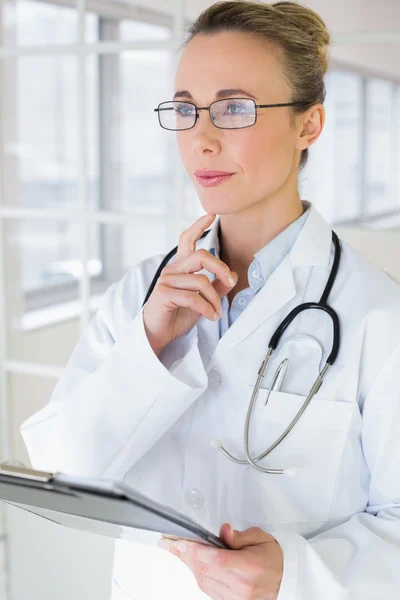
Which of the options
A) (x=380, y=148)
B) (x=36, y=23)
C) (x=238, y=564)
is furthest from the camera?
(x=36, y=23)

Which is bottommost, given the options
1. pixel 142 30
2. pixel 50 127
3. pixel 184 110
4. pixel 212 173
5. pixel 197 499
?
pixel 197 499

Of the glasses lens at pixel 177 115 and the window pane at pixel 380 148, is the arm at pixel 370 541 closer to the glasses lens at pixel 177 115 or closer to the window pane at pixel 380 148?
the glasses lens at pixel 177 115

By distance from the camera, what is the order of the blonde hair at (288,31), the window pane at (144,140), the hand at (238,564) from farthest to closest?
the window pane at (144,140) → the blonde hair at (288,31) → the hand at (238,564)

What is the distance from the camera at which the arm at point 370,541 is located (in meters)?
0.99

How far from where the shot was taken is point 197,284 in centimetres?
113

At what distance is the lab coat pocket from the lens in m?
1.10

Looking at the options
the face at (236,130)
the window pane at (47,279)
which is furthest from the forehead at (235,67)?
the window pane at (47,279)

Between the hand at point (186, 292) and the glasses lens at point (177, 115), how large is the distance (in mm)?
160

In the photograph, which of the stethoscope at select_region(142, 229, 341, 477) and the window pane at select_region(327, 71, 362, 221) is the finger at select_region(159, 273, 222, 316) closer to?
the stethoscope at select_region(142, 229, 341, 477)

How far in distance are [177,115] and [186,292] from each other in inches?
12.1

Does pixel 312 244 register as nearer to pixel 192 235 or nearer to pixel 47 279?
pixel 192 235

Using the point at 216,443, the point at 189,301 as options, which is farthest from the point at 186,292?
the point at 216,443

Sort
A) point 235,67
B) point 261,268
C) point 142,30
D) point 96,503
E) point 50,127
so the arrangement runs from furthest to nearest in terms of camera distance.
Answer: point 50,127, point 142,30, point 261,268, point 235,67, point 96,503

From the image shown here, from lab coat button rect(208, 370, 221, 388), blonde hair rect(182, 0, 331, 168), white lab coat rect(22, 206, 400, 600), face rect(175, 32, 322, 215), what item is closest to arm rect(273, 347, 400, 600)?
white lab coat rect(22, 206, 400, 600)
